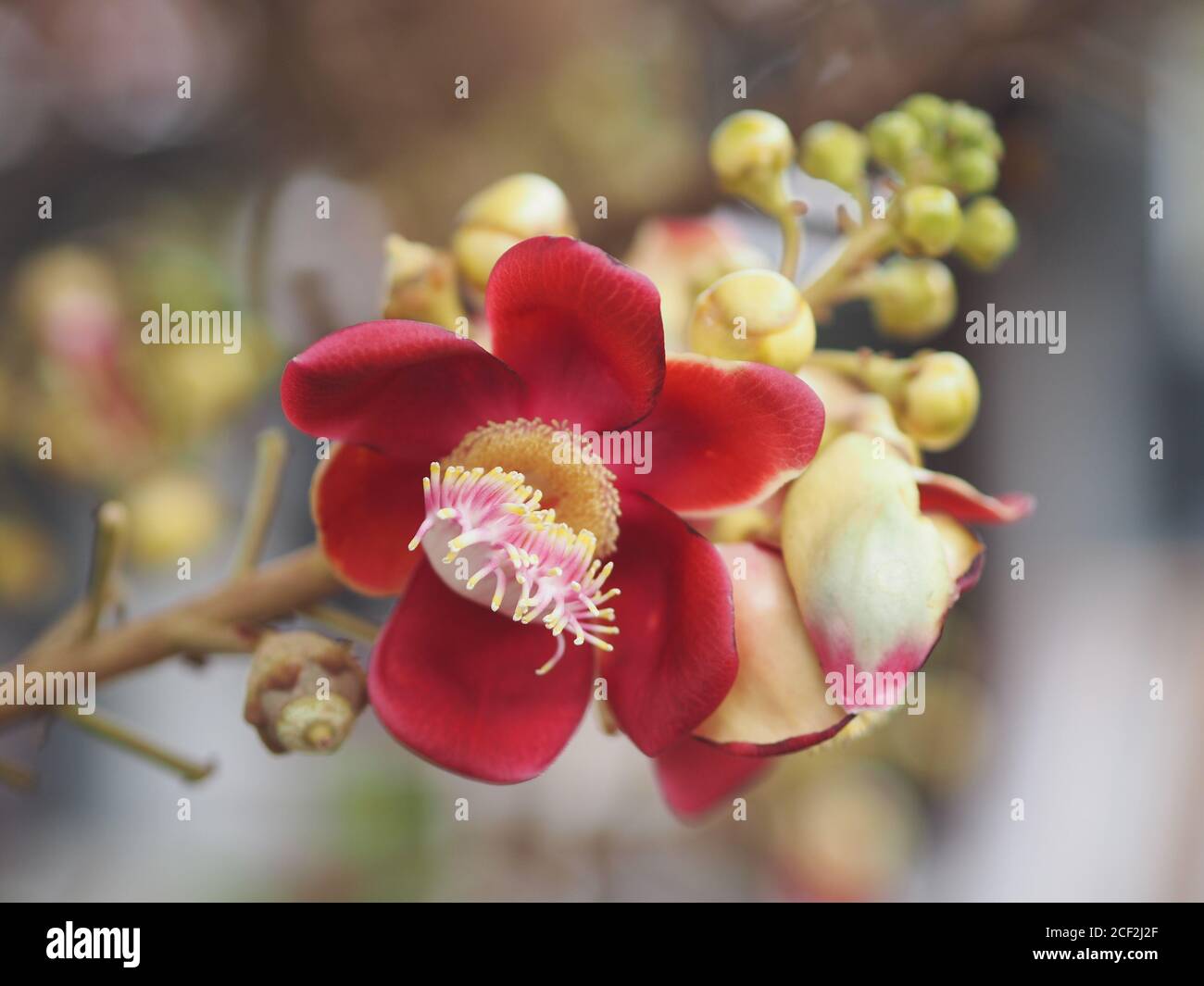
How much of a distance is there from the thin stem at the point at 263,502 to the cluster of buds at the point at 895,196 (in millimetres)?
194

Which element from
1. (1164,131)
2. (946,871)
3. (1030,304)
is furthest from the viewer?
(946,871)

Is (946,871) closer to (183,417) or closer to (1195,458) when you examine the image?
(1195,458)

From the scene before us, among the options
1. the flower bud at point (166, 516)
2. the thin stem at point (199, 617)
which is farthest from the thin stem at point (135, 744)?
the flower bud at point (166, 516)

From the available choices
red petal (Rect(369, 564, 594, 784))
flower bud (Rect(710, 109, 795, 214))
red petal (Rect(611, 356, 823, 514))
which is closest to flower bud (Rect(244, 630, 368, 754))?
red petal (Rect(369, 564, 594, 784))

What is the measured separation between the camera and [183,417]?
722 mm

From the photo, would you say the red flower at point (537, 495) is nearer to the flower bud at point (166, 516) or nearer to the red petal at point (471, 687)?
the red petal at point (471, 687)

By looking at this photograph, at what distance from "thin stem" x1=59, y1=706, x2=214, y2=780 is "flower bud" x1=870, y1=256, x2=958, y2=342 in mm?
296

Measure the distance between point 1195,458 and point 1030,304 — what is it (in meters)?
0.24

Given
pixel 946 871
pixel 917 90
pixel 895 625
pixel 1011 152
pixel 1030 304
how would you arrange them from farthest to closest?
pixel 946 871 < pixel 1030 304 < pixel 1011 152 < pixel 917 90 < pixel 895 625

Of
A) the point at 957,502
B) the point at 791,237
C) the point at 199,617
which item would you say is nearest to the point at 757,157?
the point at 791,237

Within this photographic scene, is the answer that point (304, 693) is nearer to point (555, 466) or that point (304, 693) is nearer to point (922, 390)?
point (555, 466)

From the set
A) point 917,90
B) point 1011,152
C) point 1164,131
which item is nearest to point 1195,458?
point 1164,131

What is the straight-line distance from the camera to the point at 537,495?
36 cm
